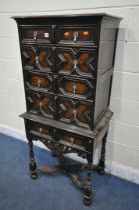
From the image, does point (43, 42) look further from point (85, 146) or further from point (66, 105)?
point (85, 146)

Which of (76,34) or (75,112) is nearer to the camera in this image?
(76,34)

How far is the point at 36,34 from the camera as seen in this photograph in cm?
131

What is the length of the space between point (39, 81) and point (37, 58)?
0.59ft

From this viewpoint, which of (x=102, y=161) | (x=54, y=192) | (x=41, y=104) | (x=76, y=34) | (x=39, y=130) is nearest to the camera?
(x=76, y=34)

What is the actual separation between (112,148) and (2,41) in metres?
1.71

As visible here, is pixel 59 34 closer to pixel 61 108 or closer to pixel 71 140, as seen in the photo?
pixel 61 108

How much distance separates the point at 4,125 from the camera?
8.80 ft

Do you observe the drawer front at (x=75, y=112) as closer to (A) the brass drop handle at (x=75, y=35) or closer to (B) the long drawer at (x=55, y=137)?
(B) the long drawer at (x=55, y=137)

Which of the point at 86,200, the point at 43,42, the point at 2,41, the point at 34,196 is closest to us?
the point at 43,42

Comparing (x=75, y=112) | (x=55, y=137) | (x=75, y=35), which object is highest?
(x=75, y=35)

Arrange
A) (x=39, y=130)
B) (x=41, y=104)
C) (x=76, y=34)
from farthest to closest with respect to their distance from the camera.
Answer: (x=39, y=130)
(x=41, y=104)
(x=76, y=34)

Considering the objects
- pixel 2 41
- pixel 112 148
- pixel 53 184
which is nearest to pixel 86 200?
pixel 53 184

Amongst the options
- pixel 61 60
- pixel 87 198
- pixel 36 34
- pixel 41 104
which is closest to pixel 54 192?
pixel 87 198

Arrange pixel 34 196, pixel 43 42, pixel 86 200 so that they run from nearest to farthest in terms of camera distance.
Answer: pixel 43 42
pixel 86 200
pixel 34 196
